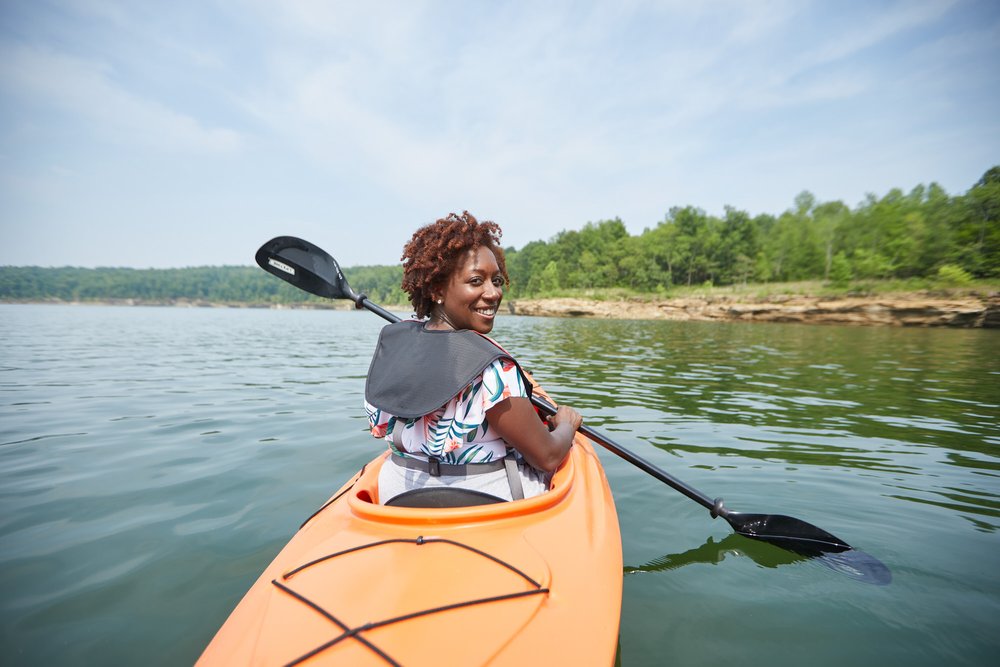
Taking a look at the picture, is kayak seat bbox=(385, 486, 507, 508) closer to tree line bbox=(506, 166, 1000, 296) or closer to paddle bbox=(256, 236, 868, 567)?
paddle bbox=(256, 236, 868, 567)

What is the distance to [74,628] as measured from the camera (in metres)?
2.18

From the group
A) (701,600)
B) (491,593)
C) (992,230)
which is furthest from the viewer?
(992,230)

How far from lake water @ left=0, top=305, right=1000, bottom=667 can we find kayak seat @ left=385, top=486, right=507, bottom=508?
0.99 m

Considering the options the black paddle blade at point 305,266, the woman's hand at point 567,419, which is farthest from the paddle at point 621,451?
the woman's hand at point 567,419

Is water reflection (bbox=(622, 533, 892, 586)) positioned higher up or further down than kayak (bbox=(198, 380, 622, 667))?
further down

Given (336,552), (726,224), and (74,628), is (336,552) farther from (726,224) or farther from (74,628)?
(726,224)

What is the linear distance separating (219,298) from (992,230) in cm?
15243

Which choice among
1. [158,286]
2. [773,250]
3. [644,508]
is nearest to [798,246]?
[773,250]

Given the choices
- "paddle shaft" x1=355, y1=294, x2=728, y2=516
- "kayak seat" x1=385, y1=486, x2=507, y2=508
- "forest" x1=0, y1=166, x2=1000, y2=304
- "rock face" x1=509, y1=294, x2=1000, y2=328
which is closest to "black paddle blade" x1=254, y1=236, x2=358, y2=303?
"paddle shaft" x1=355, y1=294, x2=728, y2=516

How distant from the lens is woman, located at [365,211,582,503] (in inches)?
73.0

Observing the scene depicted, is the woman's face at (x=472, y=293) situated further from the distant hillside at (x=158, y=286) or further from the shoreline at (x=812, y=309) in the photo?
the distant hillside at (x=158, y=286)

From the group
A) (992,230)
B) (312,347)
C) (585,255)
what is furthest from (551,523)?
(585,255)

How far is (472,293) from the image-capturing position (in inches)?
85.0

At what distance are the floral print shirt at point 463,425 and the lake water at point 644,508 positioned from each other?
119 cm
